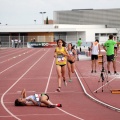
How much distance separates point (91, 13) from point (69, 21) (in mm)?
6297

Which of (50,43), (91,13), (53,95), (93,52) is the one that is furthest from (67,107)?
(91,13)

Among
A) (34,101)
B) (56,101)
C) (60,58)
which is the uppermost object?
(60,58)

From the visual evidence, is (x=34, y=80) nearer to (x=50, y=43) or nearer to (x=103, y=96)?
(x=103, y=96)

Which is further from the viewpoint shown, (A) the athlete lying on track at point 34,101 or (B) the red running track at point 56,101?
(A) the athlete lying on track at point 34,101

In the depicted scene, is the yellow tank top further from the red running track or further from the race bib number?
the red running track

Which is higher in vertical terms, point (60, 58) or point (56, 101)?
point (60, 58)

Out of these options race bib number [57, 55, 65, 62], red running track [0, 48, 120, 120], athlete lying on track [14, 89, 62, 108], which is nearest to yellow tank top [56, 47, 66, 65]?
race bib number [57, 55, 65, 62]

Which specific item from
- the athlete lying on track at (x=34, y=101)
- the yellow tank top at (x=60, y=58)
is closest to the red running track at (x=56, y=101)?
the athlete lying on track at (x=34, y=101)

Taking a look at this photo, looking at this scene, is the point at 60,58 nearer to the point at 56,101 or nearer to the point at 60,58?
the point at 60,58

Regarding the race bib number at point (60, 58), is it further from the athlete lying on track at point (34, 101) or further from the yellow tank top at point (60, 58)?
the athlete lying on track at point (34, 101)

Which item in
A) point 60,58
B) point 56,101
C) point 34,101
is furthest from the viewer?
point 60,58

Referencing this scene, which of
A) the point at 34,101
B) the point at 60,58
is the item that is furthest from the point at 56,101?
the point at 60,58

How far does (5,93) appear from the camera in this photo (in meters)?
15.3

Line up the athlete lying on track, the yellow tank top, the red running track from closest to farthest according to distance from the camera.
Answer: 1. the red running track
2. the athlete lying on track
3. the yellow tank top
